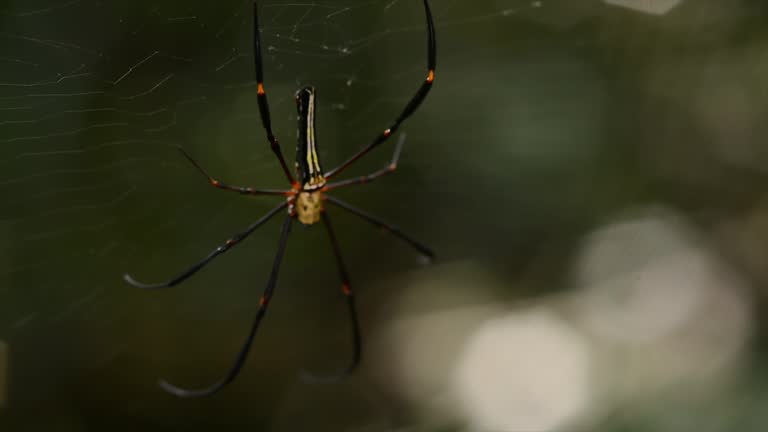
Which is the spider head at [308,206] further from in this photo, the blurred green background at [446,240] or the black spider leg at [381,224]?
the blurred green background at [446,240]

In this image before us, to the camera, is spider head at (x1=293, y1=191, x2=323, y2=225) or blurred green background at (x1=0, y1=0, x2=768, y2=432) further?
blurred green background at (x1=0, y1=0, x2=768, y2=432)

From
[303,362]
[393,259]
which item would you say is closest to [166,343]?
[303,362]

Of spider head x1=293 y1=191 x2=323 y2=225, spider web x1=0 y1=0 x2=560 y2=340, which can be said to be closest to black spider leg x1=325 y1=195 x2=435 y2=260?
spider head x1=293 y1=191 x2=323 y2=225

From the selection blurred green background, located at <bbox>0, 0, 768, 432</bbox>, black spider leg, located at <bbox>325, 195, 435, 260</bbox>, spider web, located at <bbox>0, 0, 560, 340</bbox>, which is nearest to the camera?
spider web, located at <bbox>0, 0, 560, 340</bbox>

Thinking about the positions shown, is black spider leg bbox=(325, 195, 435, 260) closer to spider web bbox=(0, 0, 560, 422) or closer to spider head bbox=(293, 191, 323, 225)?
spider head bbox=(293, 191, 323, 225)

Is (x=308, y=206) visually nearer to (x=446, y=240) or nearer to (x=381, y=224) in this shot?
(x=381, y=224)

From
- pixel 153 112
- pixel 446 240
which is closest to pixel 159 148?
pixel 153 112

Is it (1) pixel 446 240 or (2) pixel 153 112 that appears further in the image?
(1) pixel 446 240

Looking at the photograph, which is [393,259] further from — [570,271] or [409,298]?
[570,271]
